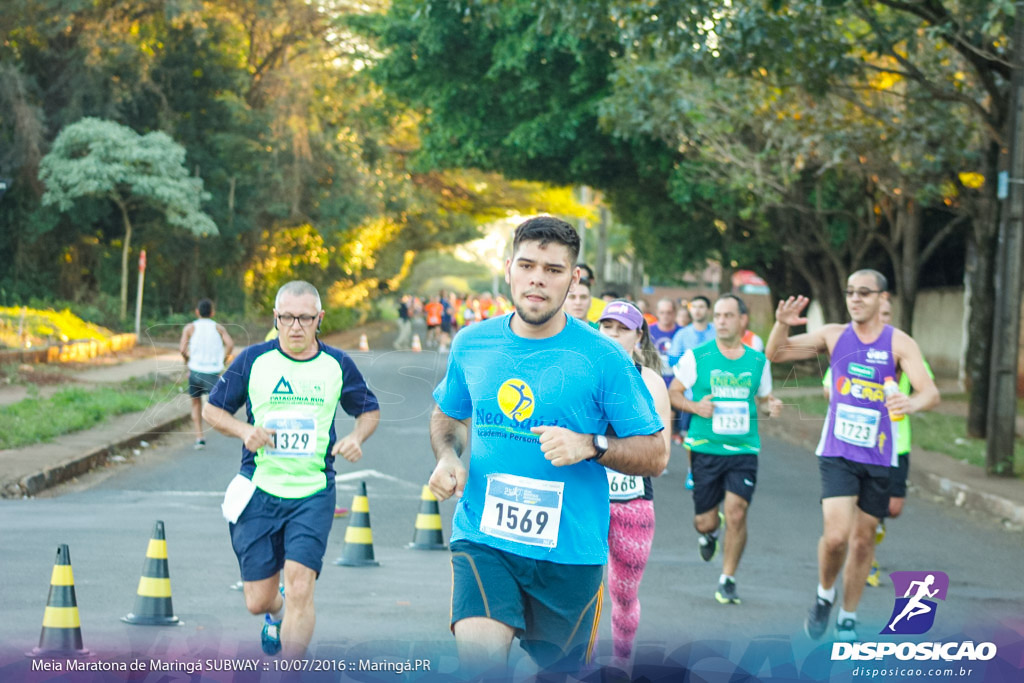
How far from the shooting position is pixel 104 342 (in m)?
25.4

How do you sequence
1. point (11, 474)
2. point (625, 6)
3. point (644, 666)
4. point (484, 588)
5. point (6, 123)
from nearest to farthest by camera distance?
point (484, 588)
point (644, 666)
point (11, 474)
point (625, 6)
point (6, 123)

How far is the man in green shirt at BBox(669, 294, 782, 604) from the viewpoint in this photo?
8.05m

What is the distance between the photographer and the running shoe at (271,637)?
227 inches

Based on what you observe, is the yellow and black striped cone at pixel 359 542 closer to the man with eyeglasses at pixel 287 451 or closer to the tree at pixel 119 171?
the man with eyeglasses at pixel 287 451

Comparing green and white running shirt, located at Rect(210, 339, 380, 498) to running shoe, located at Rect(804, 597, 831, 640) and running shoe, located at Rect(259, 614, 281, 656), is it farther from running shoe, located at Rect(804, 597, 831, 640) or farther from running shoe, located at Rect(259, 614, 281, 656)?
running shoe, located at Rect(804, 597, 831, 640)

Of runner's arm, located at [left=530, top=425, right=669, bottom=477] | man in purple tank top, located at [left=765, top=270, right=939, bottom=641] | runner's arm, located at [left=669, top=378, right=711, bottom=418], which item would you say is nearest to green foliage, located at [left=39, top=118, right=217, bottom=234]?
runner's arm, located at [left=669, top=378, right=711, bottom=418]

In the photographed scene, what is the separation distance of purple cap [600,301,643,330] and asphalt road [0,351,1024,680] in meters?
0.95

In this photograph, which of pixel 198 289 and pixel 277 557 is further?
pixel 198 289

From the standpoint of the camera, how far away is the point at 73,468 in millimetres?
12586

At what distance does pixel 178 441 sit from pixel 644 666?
11.8 metres

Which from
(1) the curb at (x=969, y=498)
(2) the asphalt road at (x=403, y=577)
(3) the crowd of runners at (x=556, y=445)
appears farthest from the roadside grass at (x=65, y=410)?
(1) the curb at (x=969, y=498)

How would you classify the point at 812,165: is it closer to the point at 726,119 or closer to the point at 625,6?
the point at 726,119

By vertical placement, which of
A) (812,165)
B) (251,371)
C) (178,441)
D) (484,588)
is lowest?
(178,441)

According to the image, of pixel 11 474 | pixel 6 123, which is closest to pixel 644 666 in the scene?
pixel 11 474
